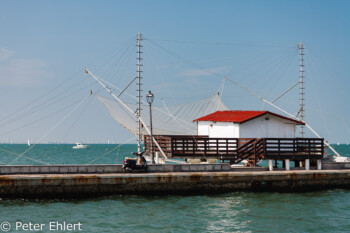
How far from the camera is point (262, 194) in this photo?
95.1ft

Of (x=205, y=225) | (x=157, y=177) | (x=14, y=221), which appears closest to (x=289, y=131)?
(x=157, y=177)

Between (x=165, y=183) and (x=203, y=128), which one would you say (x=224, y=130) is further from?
(x=165, y=183)

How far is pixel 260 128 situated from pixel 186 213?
13.0 m

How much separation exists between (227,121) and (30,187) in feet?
50.8

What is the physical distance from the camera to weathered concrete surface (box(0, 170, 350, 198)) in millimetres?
26130

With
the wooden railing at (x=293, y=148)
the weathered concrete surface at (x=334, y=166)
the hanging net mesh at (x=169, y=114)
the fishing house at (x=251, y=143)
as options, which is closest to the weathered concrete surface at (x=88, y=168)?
the fishing house at (x=251, y=143)

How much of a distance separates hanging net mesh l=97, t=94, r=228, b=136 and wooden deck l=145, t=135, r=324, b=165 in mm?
8030

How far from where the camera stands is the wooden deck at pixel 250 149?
3216 cm

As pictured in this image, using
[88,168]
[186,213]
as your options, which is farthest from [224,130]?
[186,213]

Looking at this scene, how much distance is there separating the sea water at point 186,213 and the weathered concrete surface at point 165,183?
49 cm

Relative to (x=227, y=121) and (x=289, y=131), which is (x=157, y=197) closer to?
(x=227, y=121)

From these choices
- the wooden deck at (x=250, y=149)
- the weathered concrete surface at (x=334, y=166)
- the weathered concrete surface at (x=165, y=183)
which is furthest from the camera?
the weathered concrete surface at (x=334, y=166)

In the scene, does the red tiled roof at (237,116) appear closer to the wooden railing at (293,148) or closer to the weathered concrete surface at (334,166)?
the wooden railing at (293,148)

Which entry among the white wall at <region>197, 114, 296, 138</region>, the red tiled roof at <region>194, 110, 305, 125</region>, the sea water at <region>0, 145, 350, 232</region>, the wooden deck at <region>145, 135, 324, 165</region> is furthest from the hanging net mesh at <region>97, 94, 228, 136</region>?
the sea water at <region>0, 145, 350, 232</region>
